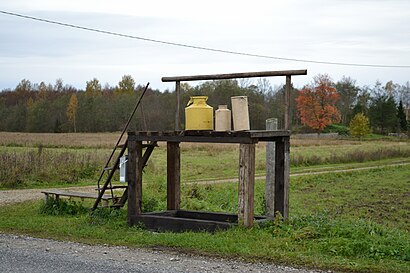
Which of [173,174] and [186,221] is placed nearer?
[186,221]

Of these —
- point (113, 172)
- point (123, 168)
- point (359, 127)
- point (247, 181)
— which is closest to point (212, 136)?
point (247, 181)

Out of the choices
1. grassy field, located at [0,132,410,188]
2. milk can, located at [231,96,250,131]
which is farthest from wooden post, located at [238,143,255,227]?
grassy field, located at [0,132,410,188]

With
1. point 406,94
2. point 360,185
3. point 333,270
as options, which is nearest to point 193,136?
point 333,270

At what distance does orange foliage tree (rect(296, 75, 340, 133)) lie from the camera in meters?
82.9

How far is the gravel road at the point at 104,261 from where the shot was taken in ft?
26.6

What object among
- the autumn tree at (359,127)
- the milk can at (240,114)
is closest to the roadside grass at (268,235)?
the milk can at (240,114)

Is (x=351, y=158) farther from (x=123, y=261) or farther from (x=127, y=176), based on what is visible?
(x=123, y=261)

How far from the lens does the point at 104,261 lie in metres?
8.58

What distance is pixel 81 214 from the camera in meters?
13.5

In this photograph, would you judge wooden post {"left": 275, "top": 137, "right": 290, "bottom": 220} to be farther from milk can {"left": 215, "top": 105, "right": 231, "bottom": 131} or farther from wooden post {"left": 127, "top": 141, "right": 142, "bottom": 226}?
wooden post {"left": 127, "top": 141, "right": 142, "bottom": 226}

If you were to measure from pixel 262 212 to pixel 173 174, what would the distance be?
9.05 ft

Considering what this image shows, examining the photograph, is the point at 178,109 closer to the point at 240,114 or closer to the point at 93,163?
the point at 240,114

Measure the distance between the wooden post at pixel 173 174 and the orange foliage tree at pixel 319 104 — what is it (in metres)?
70.9

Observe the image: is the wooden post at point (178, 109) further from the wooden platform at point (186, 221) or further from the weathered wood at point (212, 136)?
the wooden platform at point (186, 221)
